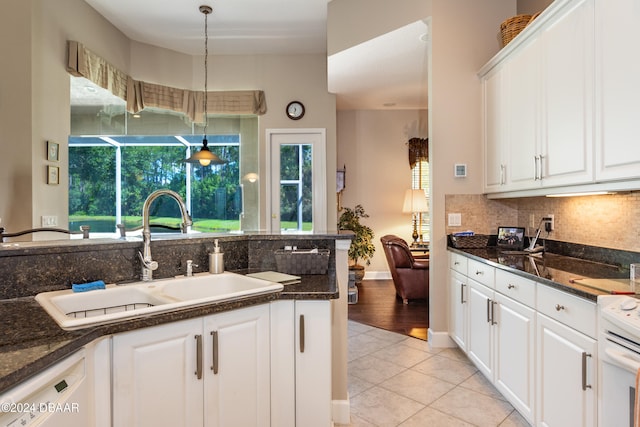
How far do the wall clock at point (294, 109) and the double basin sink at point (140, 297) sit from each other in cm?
374

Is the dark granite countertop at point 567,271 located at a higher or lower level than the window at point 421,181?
lower

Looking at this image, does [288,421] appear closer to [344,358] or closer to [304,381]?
[304,381]

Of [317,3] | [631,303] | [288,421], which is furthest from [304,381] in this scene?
[317,3]

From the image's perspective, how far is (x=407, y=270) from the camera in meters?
4.61

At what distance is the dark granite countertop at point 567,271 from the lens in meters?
1.53

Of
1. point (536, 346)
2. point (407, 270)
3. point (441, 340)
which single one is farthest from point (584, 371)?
point (407, 270)

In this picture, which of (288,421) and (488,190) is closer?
A: (288,421)

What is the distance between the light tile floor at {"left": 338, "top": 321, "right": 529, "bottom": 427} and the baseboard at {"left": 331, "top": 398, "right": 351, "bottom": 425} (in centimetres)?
6

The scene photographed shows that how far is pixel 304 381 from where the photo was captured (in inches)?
64.2

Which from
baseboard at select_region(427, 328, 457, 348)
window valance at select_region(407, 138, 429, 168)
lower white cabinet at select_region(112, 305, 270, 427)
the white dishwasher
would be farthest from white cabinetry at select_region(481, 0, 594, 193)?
window valance at select_region(407, 138, 429, 168)

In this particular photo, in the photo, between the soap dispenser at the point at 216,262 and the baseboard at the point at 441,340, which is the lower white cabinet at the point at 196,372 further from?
the baseboard at the point at 441,340

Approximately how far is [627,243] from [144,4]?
479 cm

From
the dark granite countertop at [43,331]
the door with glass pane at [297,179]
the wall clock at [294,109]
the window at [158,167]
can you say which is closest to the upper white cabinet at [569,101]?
the dark granite countertop at [43,331]

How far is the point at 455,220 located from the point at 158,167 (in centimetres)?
408
